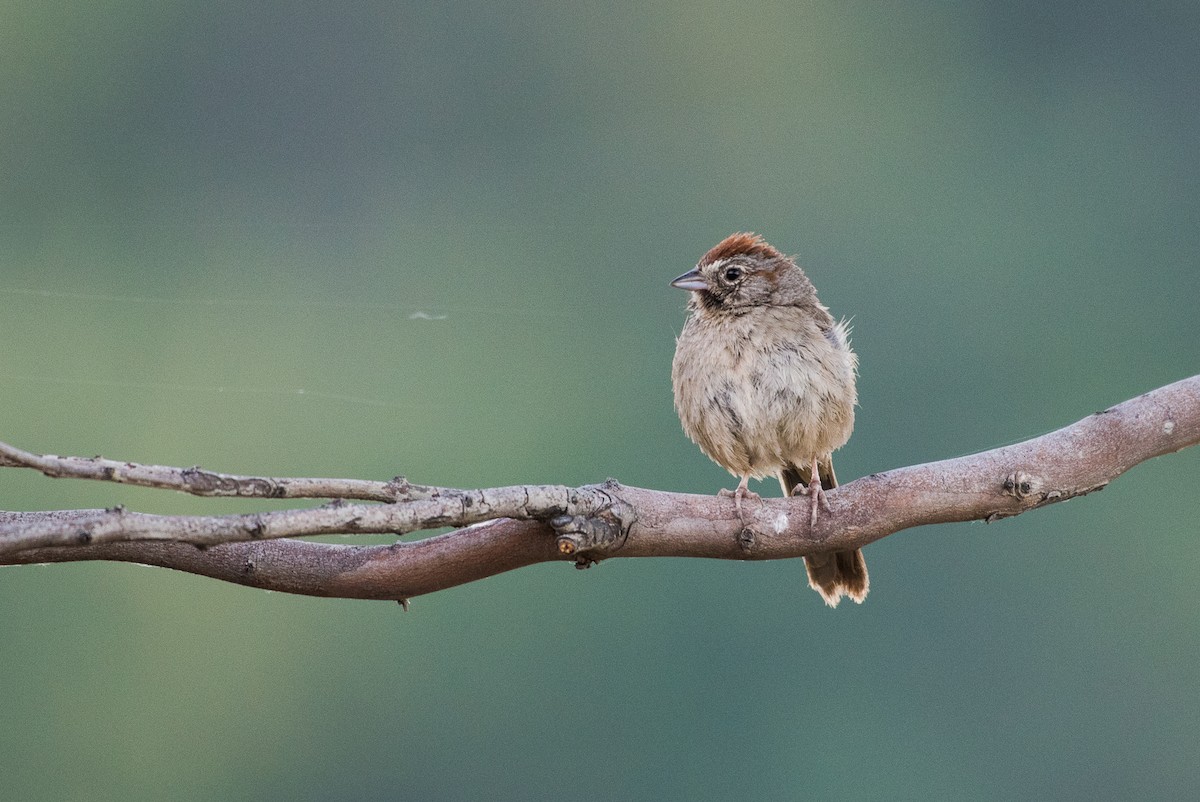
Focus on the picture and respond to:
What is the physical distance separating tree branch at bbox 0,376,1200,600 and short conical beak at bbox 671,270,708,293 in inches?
54.2

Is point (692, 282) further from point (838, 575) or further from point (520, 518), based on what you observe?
point (520, 518)

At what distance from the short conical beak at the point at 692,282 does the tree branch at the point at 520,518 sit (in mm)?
1378

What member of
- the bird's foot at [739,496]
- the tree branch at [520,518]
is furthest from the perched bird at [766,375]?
the tree branch at [520,518]

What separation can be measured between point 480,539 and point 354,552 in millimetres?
320

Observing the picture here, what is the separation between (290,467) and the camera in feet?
35.2

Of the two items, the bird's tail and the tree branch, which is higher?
the bird's tail

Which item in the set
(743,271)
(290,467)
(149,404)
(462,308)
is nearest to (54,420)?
(149,404)

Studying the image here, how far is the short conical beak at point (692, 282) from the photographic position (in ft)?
14.5

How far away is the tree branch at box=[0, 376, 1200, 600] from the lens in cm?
227

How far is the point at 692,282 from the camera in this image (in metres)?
4.45

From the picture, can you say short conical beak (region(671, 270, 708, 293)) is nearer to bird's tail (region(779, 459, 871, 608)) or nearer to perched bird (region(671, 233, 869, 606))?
perched bird (region(671, 233, 869, 606))

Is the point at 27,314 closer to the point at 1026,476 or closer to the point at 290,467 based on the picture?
the point at 290,467

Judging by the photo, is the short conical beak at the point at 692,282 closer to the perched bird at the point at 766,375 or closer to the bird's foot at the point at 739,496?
the perched bird at the point at 766,375

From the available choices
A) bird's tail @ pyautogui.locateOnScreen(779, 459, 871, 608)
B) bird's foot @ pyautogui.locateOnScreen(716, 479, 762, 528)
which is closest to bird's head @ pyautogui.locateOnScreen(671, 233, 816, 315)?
bird's tail @ pyautogui.locateOnScreen(779, 459, 871, 608)
